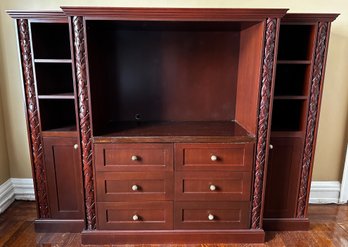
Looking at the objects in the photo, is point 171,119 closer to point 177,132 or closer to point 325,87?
point 177,132

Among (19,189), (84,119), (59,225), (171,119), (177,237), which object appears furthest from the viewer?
(19,189)

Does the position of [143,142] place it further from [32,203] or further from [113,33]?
[32,203]

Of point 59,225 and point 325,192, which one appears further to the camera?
point 325,192

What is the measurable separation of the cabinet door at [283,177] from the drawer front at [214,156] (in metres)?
0.27

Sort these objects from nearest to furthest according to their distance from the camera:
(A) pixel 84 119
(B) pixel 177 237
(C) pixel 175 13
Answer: (C) pixel 175 13 → (A) pixel 84 119 → (B) pixel 177 237

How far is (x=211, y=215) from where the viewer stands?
1.85 m

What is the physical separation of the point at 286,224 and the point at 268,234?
17 cm

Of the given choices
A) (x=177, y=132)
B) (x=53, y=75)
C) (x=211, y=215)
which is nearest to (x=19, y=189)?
(x=53, y=75)

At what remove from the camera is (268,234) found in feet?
6.58

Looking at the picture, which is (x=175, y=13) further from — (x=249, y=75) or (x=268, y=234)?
(x=268, y=234)

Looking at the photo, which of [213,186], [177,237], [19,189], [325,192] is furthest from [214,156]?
[19,189]

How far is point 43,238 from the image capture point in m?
1.93

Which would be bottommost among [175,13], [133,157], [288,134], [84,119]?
[133,157]

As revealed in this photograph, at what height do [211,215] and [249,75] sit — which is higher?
[249,75]
